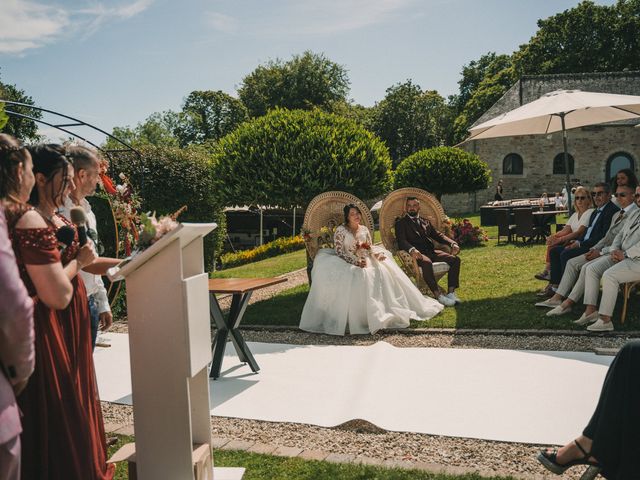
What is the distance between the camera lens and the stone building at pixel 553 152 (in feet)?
103

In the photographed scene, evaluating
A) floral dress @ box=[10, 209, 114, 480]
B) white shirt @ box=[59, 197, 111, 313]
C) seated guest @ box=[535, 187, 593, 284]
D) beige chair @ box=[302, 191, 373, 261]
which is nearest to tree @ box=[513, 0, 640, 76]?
seated guest @ box=[535, 187, 593, 284]

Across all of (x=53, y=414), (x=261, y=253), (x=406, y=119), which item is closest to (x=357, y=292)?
(x=53, y=414)

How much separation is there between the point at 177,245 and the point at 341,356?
12.8ft

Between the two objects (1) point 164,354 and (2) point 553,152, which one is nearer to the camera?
(1) point 164,354

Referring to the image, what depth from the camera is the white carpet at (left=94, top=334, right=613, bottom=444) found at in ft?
14.5

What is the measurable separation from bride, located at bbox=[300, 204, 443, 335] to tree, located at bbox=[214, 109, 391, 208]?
217 cm

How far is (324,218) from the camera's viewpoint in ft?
29.6

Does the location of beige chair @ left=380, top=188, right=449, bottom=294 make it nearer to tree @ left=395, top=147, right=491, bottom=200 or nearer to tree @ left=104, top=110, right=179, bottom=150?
tree @ left=395, top=147, right=491, bottom=200

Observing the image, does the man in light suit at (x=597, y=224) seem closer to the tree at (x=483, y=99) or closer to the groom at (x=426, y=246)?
the groom at (x=426, y=246)

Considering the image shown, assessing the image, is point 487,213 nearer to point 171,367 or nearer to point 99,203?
point 99,203

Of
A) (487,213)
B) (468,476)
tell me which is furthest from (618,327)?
(487,213)

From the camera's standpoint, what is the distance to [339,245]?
8.17 m

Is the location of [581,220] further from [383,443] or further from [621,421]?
[621,421]

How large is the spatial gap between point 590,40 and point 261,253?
37.1m
